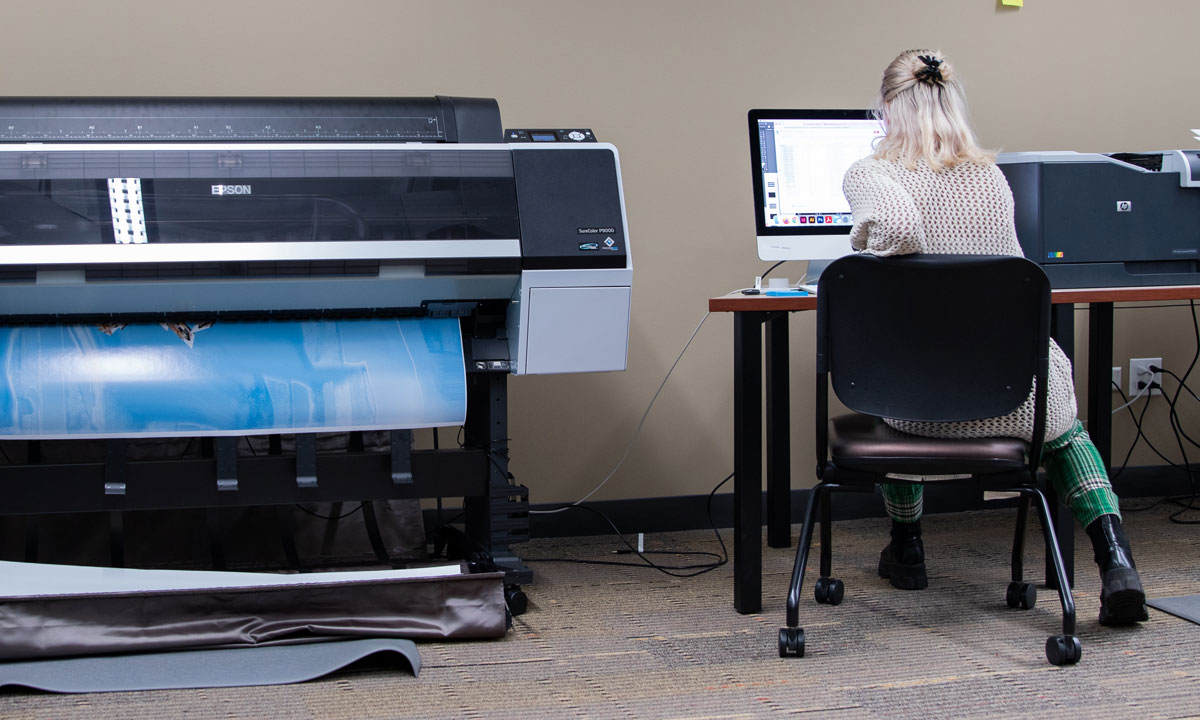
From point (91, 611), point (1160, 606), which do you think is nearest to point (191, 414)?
point (91, 611)

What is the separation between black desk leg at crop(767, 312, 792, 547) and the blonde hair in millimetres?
740

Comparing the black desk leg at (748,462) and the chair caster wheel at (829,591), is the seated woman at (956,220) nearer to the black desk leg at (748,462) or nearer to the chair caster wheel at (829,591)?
the black desk leg at (748,462)

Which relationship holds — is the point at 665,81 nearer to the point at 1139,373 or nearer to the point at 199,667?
the point at 1139,373

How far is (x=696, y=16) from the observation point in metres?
2.89

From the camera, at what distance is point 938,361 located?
1.83m

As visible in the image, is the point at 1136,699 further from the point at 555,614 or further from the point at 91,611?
the point at 91,611

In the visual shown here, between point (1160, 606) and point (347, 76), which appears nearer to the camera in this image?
point (1160, 606)

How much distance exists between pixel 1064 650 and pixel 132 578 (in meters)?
1.67

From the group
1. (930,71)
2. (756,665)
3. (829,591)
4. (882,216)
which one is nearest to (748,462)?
(829,591)

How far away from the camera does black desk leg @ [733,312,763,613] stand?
2.13m

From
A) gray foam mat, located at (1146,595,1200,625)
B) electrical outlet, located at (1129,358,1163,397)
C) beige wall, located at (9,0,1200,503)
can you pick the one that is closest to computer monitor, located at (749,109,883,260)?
beige wall, located at (9,0,1200,503)

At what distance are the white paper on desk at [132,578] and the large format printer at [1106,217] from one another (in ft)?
4.73

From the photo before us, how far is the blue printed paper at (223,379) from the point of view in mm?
Result: 1961

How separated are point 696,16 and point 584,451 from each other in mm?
1192
